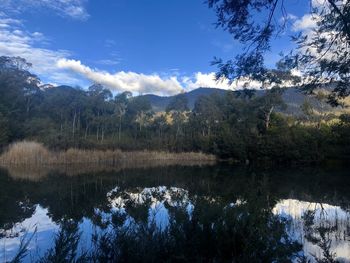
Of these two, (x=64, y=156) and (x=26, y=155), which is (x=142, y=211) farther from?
(x=64, y=156)

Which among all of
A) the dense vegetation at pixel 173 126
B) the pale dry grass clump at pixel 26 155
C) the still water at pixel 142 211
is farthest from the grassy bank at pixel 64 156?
the still water at pixel 142 211

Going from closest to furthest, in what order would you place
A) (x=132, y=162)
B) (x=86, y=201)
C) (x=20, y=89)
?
(x=86, y=201), (x=132, y=162), (x=20, y=89)

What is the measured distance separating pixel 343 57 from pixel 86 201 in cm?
1013

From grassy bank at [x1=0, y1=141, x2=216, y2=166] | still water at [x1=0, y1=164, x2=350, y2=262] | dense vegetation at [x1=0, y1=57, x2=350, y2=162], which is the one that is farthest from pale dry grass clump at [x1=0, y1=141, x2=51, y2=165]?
still water at [x1=0, y1=164, x2=350, y2=262]

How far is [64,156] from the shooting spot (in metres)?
35.0

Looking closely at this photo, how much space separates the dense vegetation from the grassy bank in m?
2.73

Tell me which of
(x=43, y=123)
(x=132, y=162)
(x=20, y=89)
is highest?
(x=20, y=89)

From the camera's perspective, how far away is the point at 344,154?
159 ft

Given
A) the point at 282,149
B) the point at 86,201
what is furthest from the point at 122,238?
the point at 282,149

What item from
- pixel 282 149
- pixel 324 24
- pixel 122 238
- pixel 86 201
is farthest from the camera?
pixel 282 149

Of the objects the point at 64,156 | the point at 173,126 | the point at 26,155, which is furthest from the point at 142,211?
the point at 173,126

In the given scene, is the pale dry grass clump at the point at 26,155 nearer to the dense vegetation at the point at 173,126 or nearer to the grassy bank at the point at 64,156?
the grassy bank at the point at 64,156

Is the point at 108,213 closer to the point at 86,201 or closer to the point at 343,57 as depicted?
the point at 86,201

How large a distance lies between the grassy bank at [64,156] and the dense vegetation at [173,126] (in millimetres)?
2728
